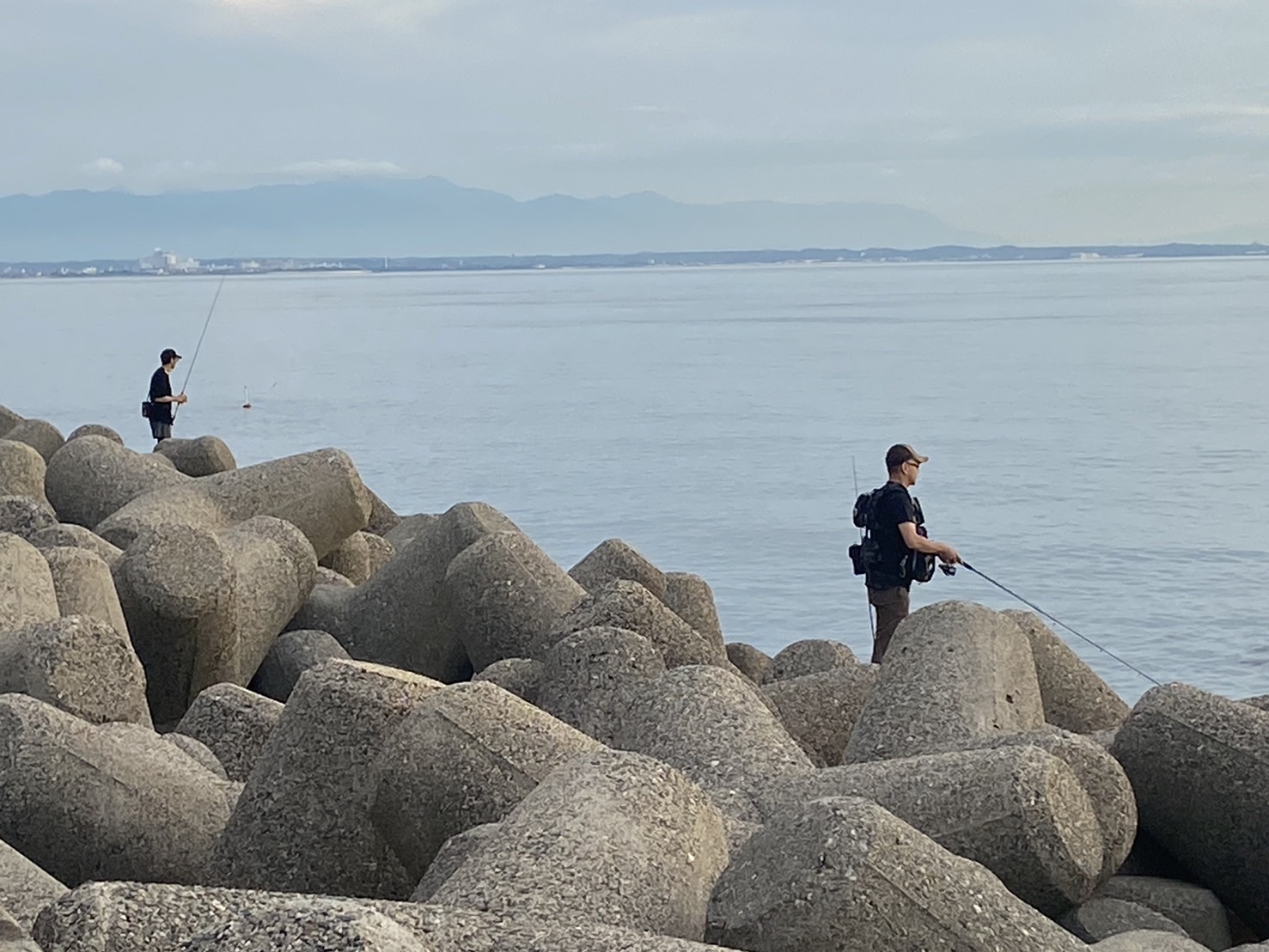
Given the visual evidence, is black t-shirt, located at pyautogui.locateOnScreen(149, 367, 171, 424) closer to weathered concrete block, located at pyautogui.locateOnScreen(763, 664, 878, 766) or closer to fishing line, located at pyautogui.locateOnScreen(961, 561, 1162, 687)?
fishing line, located at pyautogui.locateOnScreen(961, 561, 1162, 687)

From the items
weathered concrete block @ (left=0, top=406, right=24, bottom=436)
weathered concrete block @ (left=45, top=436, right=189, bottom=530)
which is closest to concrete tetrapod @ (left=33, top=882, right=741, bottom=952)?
weathered concrete block @ (left=45, top=436, right=189, bottom=530)

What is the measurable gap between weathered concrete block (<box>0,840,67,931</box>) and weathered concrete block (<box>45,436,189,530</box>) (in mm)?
5119

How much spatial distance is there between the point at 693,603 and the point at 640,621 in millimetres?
1668

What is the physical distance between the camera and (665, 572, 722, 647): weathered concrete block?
7.45 meters

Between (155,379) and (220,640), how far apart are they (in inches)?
413

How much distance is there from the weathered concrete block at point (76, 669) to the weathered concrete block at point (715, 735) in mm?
1364

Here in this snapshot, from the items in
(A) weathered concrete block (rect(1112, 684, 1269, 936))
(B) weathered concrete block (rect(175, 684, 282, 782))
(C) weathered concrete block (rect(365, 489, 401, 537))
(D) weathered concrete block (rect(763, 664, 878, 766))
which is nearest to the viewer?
(A) weathered concrete block (rect(1112, 684, 1269, 936))

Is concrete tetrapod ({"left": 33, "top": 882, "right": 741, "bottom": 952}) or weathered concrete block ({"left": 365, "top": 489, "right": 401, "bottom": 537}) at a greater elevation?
concrete tetrapod ({"left": 33, "top": 882, "right": 741, "bottom": 952})

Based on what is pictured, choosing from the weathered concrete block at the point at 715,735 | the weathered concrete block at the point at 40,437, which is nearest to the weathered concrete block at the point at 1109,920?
the weathered concrete block at the point at 715,735

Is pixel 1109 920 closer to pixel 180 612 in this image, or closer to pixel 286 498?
pixel 180 612

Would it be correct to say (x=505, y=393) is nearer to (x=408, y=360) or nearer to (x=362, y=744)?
(x=408, y=360)

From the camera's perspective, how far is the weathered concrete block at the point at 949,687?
4.96 metres

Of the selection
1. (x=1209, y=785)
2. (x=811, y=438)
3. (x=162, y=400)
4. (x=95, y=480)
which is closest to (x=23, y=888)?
(x=1209, y=785)

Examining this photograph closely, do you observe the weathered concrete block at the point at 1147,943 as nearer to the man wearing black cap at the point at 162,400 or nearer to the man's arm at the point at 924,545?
the man's arm at the point at 924,545
